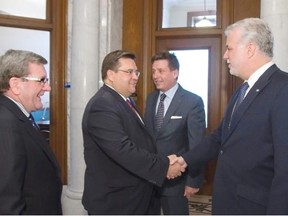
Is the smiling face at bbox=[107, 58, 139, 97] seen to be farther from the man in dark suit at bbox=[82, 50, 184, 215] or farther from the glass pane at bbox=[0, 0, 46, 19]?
the glass pane at bbox=[0, 0, 46, 19]

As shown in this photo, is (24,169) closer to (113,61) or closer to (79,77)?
(113,61)

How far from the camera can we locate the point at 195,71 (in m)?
4.21

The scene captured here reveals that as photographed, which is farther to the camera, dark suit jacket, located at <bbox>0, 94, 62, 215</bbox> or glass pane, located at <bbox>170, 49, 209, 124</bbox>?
glass pane, located at <bbox>170, 49, 209, 124</bbox>

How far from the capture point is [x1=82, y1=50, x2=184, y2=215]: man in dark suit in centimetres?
203

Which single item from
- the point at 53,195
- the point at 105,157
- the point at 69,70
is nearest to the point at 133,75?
the point at 105,157

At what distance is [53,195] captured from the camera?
166 cm

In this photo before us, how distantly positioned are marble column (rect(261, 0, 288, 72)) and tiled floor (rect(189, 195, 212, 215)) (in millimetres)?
1859

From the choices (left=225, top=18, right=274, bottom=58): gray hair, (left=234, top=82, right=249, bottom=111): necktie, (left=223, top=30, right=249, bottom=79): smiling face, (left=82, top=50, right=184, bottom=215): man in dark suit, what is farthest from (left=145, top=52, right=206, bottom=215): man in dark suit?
(left=225, top=18, right=274, bottom=58): gray hair

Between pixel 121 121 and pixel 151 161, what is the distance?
30cm

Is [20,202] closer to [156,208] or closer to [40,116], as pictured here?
[156,208]

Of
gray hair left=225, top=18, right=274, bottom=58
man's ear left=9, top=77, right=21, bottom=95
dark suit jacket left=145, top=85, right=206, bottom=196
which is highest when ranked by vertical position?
gray hair left=225, top=18, right=274, bottom=58

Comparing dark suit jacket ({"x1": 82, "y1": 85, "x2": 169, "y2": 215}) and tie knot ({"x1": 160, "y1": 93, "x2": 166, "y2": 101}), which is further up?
tie knot ({"x1": 160, "y1": 93, "x2": 166, "y2": 101})

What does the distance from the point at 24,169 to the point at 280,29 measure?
2.52 m

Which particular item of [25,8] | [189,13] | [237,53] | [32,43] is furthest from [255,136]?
[32,43]
